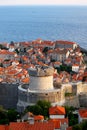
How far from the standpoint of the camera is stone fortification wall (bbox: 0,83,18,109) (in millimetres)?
24828

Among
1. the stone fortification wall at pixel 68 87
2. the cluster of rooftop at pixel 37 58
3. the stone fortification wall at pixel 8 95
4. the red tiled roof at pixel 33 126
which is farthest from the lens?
the cluster of rooftop at pixel 37 58

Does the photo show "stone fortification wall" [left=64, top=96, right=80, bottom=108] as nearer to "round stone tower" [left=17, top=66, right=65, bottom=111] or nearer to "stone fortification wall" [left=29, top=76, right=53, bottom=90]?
"round stone tower" [left=17, top=66, right=65, bottom=111]

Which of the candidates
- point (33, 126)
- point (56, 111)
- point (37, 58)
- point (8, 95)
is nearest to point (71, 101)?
point (8, 95)

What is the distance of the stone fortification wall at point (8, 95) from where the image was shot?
24.8 metres

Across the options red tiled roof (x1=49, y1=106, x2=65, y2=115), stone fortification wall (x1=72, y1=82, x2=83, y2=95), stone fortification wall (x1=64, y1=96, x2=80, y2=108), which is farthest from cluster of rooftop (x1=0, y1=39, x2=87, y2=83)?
red tiled roof (x1=49, y1=106, x2=65, y2=115)

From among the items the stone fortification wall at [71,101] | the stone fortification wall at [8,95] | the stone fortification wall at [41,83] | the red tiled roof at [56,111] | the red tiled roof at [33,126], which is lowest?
the stone fortification wall at [8,95]

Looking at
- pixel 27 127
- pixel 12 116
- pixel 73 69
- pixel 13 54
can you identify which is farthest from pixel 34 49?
pixel 27 127

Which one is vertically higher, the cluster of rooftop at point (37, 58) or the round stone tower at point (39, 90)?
the round stone tower at point (39, 90)

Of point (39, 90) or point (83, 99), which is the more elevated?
point (39, 90)

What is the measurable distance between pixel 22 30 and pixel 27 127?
281 ft

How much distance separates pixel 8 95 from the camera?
24969mm

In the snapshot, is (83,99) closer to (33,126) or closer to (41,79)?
(41,79)

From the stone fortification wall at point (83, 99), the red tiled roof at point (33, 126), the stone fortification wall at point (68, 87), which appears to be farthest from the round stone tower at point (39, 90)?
the red tiled roof at point (33, 126)

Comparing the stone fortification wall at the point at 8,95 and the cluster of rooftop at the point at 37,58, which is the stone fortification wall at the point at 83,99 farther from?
the cluster of rooftop at the point at 37,58
